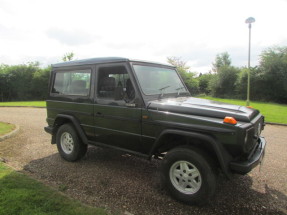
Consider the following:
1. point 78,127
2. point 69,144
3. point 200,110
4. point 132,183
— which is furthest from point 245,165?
point 69,144

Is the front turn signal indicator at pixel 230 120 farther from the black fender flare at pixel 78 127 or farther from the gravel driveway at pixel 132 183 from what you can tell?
the black fender flare at pixel 78 127

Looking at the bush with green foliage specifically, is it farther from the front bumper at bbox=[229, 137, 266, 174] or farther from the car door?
the front bumper at bbox=[229, 137, 266, 174]

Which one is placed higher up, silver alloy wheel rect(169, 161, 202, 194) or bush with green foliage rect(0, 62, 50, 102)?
bush with green foliage rect(0, 62, 50, 102)

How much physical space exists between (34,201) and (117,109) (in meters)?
1.82

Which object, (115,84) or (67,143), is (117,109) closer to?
(115,84)

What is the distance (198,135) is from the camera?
9.70 ft

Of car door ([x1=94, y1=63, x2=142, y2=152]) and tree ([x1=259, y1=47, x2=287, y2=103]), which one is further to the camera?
tree ([x1=259, y1=47, x2=287, y2=103])

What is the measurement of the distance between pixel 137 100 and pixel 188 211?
1.77 metres

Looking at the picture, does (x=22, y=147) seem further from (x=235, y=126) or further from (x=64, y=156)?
(x=235, y=126)

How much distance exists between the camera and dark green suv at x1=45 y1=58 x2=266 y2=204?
116 inches

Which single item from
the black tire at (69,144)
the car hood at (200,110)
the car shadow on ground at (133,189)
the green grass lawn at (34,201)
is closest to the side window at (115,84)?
the car hood at (200,110)

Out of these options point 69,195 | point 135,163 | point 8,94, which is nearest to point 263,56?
point 135,163

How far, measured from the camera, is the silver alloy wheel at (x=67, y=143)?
189 inches

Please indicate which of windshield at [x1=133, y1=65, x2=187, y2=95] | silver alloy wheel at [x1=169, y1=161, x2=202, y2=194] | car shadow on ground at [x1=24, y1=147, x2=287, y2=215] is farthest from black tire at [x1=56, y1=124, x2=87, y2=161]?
silver alloy wheel at [x1=169, y1=161, x2=202, y2=194]
